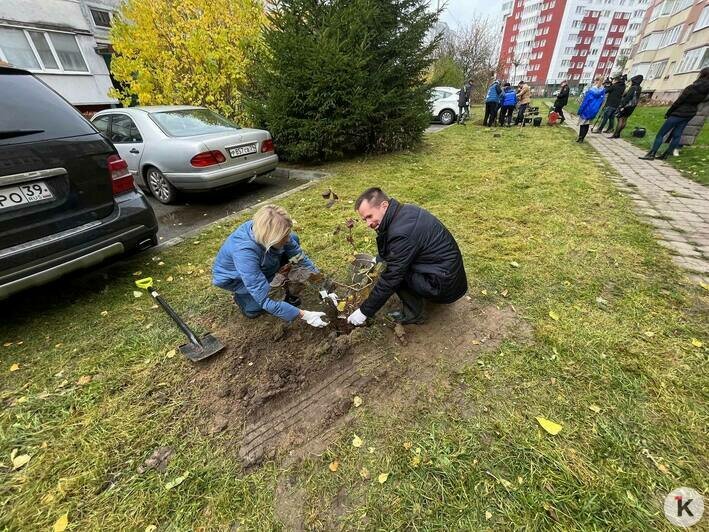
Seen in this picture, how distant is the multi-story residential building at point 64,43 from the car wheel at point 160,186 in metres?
11.4

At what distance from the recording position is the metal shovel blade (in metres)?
2.25

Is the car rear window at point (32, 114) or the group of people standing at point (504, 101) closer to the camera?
the car rear window at point (32, 114)

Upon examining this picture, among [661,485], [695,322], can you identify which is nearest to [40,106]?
[661,485]

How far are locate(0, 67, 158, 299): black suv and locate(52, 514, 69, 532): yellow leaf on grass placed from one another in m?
1.60

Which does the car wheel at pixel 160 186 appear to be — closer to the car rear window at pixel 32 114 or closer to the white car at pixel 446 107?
the car rear window at pixel 32 114

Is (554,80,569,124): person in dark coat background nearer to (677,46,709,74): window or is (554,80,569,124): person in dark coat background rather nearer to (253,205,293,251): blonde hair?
(253,205,293,251): blonde hair

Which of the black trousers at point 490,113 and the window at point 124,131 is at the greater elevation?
the window at point 124,131

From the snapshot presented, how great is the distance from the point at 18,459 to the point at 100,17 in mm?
19846

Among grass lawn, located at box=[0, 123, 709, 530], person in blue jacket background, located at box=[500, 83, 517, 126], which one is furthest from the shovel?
person in blue jacket background, located at box=[500, 83, 517, 126]

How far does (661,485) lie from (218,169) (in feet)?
17.7

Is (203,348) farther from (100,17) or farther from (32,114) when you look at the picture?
(100,17)

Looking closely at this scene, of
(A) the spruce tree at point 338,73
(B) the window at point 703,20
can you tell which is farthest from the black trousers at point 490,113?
(B) the window at point 703,20

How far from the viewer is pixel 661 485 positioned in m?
1.53

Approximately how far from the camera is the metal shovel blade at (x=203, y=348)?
7.38 ft
